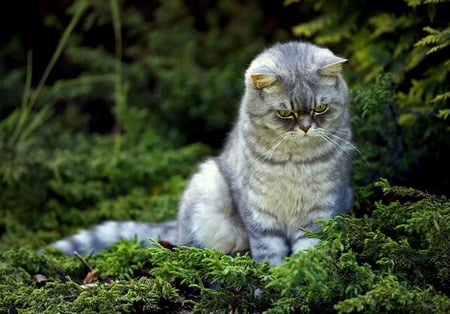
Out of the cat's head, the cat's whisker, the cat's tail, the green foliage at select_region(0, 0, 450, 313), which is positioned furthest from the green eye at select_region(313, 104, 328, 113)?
the cat's tail

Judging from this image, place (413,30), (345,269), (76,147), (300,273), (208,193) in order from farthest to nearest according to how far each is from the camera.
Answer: (76,147)
(413,30)
(208,193)
(345,269)
(300,273)

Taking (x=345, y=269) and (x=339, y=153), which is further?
(x=339, y=153)

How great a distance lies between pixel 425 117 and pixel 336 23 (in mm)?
1392

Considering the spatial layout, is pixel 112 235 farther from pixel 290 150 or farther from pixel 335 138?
pixel 335 138

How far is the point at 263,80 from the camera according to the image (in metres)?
3.84

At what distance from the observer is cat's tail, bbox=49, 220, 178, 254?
4.84 m

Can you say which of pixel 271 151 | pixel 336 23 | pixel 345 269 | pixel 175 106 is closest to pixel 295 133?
pixel 271 151

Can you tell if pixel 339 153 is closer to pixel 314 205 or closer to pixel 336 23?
pixel 314 205

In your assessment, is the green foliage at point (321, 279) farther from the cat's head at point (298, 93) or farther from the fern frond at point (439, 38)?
the fern frond at point (439, 38)

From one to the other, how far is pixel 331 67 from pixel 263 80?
41cm

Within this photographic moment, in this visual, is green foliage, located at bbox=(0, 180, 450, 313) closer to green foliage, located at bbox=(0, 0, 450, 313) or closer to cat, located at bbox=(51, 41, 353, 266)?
green foliage, located at bbox=(0, 0, 450, 313)

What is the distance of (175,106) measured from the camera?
686 centimetres

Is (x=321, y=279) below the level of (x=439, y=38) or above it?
below

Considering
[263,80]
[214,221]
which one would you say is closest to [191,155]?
[214,221]
